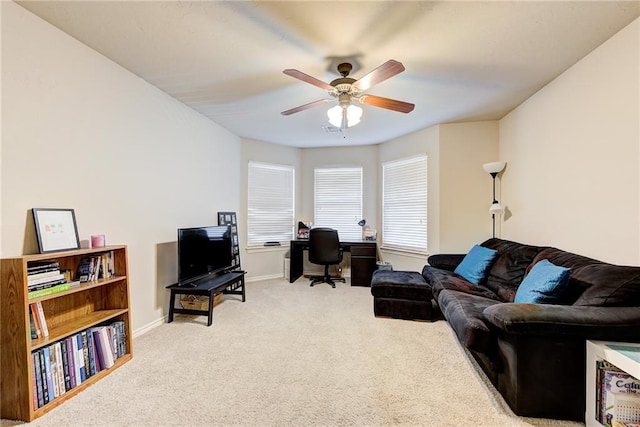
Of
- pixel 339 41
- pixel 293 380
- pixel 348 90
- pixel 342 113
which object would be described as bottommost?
pixel 293 380

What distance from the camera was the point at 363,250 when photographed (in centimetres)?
483

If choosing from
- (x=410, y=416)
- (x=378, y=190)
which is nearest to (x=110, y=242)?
(x=410, y=416)

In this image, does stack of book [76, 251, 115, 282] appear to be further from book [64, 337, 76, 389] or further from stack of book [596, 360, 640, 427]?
stack of book [596, 360, 640, 427]

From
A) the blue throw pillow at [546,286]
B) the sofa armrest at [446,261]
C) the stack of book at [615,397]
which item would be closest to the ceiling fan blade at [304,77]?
the blue throw pillow at [546,286]

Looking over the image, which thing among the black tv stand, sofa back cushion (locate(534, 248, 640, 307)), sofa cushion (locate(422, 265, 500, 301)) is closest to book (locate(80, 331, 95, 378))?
the black tv stand

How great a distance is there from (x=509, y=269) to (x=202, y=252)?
3396mm

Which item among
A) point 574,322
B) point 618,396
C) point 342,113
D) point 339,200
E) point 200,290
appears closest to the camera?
point 618,396

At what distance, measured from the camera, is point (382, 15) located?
184cm

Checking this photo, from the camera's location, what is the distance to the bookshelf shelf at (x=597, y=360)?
4.49ft

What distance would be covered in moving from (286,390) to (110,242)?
6.44ft

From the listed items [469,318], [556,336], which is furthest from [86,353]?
[556,336]

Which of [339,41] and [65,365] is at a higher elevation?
[339,41]

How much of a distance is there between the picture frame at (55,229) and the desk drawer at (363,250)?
3688 mm

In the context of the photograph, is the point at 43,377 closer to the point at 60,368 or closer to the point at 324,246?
the point at 60,368
